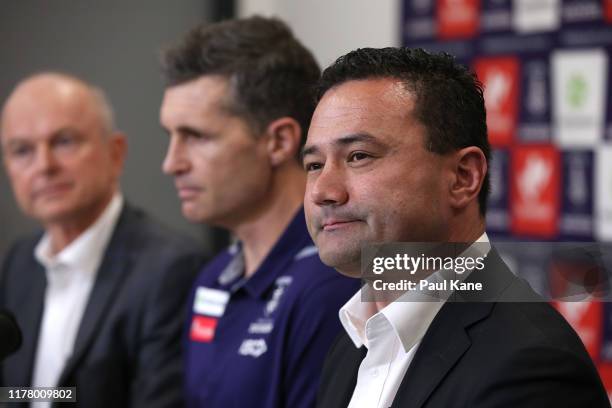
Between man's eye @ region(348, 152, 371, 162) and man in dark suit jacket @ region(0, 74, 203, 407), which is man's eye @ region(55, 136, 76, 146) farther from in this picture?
man's eye @ region(348, 152, 371, 162)

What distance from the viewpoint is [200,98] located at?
5.42ft

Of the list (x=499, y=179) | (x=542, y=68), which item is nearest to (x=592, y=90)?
(x=542, y=68)

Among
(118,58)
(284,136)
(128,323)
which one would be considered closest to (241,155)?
(284,136)

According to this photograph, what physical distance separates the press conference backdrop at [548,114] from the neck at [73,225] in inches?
50.9

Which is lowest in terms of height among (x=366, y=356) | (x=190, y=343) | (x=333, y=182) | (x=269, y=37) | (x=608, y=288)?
(x=190, y=343)

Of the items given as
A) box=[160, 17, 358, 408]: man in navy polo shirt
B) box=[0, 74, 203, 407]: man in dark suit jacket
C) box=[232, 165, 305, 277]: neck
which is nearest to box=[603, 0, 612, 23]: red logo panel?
box=[160, 17, 358, 408]: man in navy polo shirt

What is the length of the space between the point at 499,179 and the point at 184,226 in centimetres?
143

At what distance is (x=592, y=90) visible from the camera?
2494 millimetres

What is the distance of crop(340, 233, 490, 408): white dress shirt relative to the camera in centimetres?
101

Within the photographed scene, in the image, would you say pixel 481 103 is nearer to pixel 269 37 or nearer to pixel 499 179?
pixel 269 37

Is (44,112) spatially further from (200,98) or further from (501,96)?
(501,96)

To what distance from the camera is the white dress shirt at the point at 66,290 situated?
1.94 metres

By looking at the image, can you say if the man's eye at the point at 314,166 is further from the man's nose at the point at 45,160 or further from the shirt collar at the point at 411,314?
the man's nose at the point at 45,160

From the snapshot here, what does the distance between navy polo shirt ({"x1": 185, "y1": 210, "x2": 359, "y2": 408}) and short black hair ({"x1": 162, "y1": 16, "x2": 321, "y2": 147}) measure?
225 millimetres
